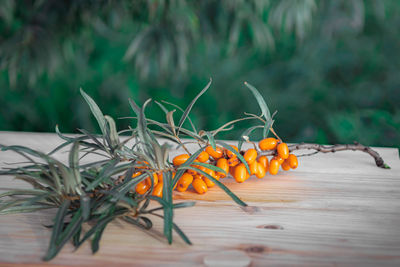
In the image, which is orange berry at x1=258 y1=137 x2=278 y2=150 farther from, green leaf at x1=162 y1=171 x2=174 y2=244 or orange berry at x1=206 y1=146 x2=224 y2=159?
green leaf at x1=162 y1=171 x2=174 y2=244

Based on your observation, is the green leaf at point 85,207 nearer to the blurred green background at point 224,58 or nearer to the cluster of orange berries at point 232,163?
the cluster of orange berries at point 232,163

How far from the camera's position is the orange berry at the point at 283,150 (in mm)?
535

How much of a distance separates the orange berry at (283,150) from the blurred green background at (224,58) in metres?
1.41

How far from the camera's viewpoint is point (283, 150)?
54 centimetres


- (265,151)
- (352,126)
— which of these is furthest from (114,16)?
(265,151)

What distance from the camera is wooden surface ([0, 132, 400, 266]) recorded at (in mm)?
334

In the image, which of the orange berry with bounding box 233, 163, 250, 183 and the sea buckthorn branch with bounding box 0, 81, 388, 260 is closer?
the sea buckthorn branch with bounding box 0, 81, 388, 260

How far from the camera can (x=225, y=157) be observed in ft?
1.71

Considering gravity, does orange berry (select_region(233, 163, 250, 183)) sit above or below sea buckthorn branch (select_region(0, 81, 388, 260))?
below

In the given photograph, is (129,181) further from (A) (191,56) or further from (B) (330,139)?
(B) (330,139)

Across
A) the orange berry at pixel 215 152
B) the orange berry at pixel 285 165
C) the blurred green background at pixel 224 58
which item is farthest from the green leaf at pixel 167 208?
the blurred green background at pixel 224 58

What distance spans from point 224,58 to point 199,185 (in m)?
1.62

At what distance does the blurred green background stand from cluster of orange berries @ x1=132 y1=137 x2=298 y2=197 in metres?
1.41

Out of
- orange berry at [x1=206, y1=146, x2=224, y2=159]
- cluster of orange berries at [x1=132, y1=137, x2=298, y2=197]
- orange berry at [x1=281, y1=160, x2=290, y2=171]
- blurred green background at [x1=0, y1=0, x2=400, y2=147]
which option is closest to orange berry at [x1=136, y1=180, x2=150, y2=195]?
cluster of orange berries at [x1=132, y1=137, x2=298, y2=197]
